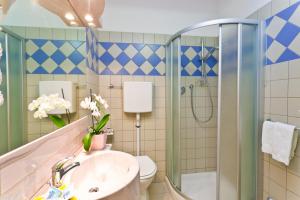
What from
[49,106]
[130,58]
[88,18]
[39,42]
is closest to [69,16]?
[88,18]

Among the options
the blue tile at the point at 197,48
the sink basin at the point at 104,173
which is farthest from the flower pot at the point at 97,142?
the blue tile at the point at 197,48

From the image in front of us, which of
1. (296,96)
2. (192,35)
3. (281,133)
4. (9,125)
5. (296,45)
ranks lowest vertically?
(281,133)

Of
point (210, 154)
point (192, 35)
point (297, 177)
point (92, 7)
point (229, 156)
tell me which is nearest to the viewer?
point (297, 177)

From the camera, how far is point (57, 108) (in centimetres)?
96

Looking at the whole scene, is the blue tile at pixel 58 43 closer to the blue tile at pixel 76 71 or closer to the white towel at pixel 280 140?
the blue tile at pixel 76 71

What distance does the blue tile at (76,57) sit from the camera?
1.21m

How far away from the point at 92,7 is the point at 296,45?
5.32 ft

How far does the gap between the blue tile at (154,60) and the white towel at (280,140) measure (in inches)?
55.7

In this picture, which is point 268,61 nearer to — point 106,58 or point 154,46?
point 154,46

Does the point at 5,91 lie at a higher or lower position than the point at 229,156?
higher

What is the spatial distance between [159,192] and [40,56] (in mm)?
1984

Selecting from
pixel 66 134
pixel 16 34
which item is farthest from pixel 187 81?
pixel 16 34

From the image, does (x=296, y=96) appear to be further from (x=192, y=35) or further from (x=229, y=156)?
(x=192, y=35)

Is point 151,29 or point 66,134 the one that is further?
point 151,29
